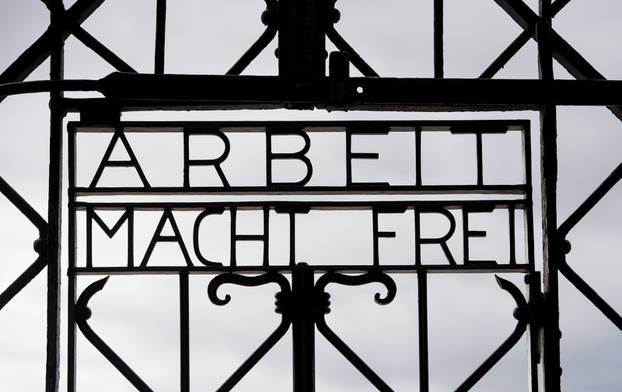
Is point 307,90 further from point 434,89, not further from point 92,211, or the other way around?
point 92,211

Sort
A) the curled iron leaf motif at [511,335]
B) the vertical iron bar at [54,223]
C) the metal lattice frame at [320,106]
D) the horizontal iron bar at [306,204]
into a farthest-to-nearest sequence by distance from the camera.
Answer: the horizontal iron bar at [306,204]
the curled iron leaf motif at [511,335]
the vertical iron bar at [54,223]
the metal lattice frame at [320,106]

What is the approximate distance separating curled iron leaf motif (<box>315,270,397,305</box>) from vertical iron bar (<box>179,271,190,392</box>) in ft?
1.97

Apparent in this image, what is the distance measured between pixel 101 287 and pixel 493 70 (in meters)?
2.09

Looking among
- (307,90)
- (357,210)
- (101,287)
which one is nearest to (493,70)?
(357,210)

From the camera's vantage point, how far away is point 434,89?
3850 mm

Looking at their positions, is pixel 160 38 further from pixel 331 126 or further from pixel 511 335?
pixel 511 335

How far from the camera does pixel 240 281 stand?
16.3 ft

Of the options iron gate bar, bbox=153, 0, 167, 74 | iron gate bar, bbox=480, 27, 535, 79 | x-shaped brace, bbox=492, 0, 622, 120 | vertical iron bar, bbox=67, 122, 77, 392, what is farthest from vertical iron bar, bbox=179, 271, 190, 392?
x-shaped brace, bbox=492, 0, 622, 120

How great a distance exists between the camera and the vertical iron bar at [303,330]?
4801mm

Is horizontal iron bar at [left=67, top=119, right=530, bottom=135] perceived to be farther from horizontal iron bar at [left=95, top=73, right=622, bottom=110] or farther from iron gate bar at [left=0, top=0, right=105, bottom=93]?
horizontal iron bar at [left=95, top=73, right=622, bottom=110]

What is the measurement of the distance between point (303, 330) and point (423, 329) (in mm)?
545

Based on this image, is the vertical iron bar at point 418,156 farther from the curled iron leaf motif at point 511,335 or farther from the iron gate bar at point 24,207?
the iron gate bar at point 24,207

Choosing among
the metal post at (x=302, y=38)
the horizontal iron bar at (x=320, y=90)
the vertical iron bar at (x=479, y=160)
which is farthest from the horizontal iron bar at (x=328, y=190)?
the horizontal iron bar at (x=320, y=90)

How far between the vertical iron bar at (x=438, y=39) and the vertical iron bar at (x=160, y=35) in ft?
4.24
